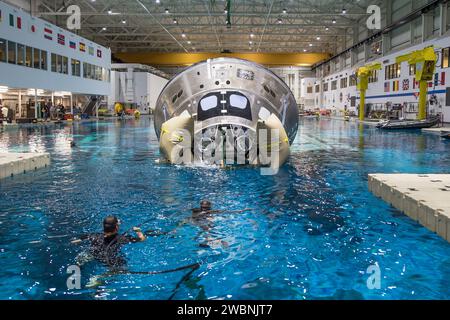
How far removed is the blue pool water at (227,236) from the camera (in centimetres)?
380

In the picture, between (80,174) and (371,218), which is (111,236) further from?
(80,174)

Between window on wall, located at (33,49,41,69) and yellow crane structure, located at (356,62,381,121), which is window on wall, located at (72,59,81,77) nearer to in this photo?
window on wall, located at (33,49,41,69)

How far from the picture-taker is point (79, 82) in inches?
1416

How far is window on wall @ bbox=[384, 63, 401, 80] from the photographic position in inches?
1337

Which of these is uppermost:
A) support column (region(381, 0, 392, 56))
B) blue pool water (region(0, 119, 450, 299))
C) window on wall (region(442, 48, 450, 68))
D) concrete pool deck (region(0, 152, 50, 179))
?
support column (region(381, 0, 392, 56))

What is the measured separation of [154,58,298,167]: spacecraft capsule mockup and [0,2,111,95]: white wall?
58.9 feet

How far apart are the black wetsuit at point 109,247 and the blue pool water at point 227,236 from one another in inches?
4.9

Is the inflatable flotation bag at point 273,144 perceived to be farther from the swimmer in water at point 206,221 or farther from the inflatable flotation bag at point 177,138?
the swimmer in water at point 206,221

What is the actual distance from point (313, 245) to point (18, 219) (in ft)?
12.5

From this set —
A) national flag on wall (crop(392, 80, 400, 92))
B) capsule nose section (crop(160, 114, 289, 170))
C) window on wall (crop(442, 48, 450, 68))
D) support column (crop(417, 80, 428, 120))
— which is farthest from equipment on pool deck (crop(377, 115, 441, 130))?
capsule nose section (crop(160, 114, 289, 170))

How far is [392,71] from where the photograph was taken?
115 feet

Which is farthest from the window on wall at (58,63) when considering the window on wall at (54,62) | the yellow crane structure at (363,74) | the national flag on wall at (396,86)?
the national flag on wall at (396,86)

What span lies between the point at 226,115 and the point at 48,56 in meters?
23.8
